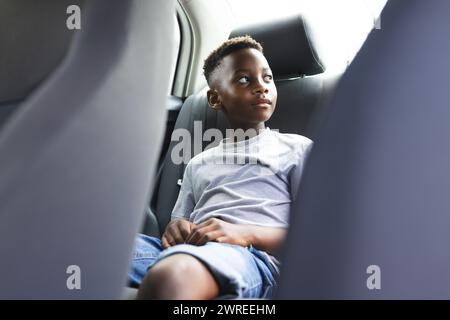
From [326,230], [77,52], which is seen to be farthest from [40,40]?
[326,230]

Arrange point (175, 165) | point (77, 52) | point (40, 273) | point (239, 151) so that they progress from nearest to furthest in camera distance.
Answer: point (40, 273) → point (77, 52) → point (239, 151) → point (175, 165)

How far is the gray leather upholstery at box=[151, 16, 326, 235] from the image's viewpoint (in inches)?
54.2

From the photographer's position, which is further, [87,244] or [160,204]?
[160,204]

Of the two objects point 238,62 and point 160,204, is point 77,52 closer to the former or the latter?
point 238,62

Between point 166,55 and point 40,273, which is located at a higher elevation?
point 166,55

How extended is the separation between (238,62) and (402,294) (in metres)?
0.98

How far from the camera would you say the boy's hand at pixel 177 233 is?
3.08 ft

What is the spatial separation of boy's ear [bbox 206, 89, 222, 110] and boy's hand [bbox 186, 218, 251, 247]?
1.90 feet

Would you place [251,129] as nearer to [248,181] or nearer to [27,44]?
[248,181]

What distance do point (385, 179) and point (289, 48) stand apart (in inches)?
42.7

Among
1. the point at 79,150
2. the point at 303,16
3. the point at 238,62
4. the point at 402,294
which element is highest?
the point at 303,16

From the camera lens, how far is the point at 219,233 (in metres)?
0.84

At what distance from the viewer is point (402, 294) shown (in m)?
0.39

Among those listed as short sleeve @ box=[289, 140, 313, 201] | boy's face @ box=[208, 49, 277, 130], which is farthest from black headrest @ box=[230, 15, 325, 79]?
short sleeve @ box=[289, 140, 313, 201]
